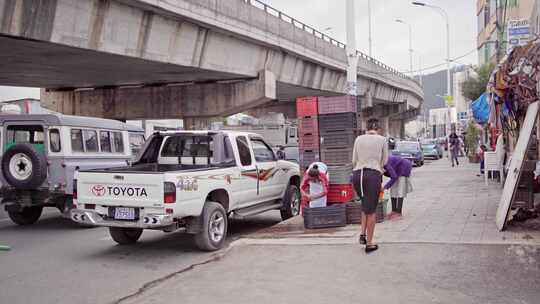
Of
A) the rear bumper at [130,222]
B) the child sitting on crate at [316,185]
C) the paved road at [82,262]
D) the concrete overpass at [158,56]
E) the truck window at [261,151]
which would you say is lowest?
the paved road at [82,262]

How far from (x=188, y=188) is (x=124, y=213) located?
1.03m

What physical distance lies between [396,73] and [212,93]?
28.2m

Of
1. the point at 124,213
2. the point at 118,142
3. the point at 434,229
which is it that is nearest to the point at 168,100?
the point at 118,142

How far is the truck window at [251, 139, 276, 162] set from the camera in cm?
1035

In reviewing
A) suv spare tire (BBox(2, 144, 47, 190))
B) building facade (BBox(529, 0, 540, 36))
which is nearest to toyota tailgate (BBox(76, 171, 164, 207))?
suv spare tire (BBox(2, 144, 47, 190))

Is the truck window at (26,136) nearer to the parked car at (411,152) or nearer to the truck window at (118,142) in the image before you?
the truck window at (118,142)

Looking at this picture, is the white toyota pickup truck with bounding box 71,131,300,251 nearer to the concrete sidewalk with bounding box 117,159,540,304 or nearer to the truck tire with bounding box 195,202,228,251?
the truck tire with bounding box 195,202,228,251

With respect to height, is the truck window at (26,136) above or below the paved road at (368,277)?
above

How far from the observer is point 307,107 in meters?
10.4

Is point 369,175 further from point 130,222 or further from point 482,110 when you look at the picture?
point 482,110

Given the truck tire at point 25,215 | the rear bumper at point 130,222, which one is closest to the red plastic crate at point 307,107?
the rear bumper at point 130,222

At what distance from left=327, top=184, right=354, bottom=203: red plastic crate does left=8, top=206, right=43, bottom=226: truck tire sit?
6599mm

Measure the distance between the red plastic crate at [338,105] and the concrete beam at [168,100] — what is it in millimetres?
14480

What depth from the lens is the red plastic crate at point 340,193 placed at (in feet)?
31.9
